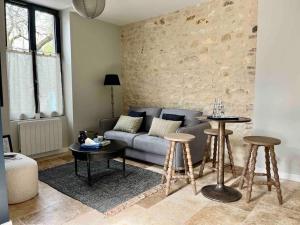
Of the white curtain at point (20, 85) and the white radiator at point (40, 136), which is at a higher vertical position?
the white curtain at point (20, 85)

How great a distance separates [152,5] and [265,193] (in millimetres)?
3253

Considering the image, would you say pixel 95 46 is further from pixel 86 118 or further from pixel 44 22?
pixel 86 118

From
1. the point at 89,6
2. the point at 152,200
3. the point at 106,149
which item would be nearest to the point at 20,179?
the point at 106,149

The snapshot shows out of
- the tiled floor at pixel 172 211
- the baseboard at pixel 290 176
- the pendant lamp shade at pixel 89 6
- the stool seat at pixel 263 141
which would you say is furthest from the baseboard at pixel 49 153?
the baseboard at pixel 290 176

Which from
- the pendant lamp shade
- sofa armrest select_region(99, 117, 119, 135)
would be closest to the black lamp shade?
sofa armrest select_region(99, 117, 119, 135)

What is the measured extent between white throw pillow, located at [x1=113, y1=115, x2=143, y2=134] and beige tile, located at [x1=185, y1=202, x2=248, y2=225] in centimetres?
208

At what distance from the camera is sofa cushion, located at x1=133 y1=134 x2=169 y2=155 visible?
3494 mm

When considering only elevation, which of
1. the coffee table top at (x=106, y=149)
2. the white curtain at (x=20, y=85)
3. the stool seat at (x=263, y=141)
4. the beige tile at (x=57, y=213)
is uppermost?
the white curtain at (x=20, y=85)

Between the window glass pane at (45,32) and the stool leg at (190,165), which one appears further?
the window glass pane at (45,32)

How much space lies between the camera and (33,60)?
163 inches

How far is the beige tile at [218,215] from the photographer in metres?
2.18

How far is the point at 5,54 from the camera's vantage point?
356 centimetres

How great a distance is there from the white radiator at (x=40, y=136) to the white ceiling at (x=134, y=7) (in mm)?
2003

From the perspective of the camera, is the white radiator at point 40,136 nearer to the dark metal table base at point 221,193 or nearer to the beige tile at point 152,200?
the beige tile at point 152,200
